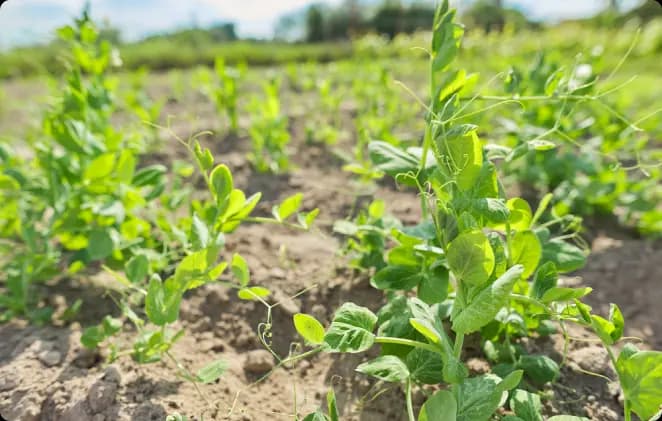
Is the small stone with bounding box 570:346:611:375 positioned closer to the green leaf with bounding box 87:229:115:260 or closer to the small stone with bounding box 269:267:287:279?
the small stone with bounding box 269:267:287:279

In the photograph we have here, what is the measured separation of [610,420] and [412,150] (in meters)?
0.69

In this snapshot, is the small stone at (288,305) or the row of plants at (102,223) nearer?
the row of plants at (102,223)

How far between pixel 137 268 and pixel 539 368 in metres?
0.92

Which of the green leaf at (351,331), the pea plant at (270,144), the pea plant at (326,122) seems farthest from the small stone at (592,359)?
the pea plant at (326,122)

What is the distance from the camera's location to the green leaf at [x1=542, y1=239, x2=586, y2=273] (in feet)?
3.42

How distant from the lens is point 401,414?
1019 mm

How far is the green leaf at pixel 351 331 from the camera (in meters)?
0.81

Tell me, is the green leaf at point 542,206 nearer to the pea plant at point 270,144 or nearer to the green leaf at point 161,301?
the green leaf at point 161,301

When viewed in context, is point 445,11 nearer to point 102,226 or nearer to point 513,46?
point 102,226

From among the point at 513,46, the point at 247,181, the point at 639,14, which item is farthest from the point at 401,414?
the point at 639,14

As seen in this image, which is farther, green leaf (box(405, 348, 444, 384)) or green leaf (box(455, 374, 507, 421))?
green leaf (box(405, 348, 444, 384))

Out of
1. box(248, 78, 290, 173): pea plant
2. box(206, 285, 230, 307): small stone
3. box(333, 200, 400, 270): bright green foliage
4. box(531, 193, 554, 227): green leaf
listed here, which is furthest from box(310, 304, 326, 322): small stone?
box(248, 78, 290, 173): pea plant

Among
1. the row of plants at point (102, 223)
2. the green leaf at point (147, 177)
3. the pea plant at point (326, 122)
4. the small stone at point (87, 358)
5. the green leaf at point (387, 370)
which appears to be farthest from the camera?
the pea plant at point (326, 122)

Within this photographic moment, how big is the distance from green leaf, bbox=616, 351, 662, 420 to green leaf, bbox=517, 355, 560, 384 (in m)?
0.22
